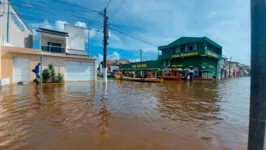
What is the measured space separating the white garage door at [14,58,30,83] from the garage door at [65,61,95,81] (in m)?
3.62

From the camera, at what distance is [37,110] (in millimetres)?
4613

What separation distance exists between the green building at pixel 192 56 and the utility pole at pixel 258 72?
24.5 meters

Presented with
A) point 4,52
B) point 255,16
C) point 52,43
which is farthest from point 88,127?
point 52,43

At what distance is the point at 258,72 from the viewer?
1.24m

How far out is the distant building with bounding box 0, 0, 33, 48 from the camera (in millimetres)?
14445

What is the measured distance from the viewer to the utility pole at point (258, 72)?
124 centimetres

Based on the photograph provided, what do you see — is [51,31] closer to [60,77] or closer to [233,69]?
[60,77]

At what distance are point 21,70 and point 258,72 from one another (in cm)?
1657

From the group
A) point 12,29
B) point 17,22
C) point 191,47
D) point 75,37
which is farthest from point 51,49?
point 191,47

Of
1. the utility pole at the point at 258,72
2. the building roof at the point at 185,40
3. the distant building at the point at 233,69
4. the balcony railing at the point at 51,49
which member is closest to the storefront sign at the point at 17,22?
the balcony railing at the point at 51,49

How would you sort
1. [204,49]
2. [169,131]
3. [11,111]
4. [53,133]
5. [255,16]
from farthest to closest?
[204,49] < [11,111] < [169,131] < [53,133] < [255,16]

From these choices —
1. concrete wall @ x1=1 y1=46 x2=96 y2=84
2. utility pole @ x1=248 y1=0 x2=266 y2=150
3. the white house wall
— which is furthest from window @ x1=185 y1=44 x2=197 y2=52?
utility pole @ x1=248 y1=0 x2=266 y2=150

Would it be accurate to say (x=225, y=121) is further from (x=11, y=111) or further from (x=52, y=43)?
(x=52, y=43)

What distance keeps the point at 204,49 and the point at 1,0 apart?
100 ft
